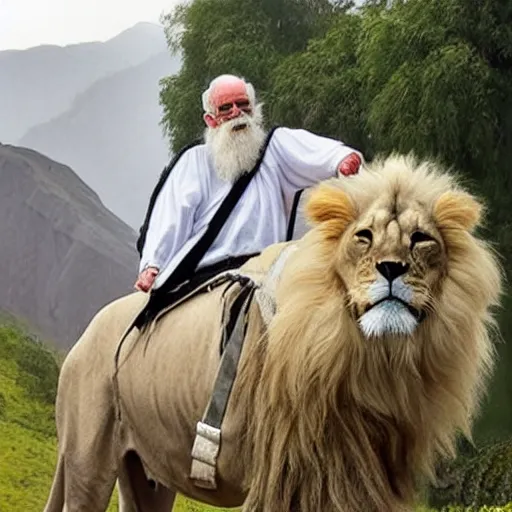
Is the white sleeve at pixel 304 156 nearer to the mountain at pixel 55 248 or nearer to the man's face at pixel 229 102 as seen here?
the man's face at pixel 229 102

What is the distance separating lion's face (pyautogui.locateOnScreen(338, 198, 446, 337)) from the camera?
1.80 metres

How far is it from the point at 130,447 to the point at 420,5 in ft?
13.7

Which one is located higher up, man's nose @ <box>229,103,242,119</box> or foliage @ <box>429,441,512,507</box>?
man's nose @ <box>229,103,242,119</box>

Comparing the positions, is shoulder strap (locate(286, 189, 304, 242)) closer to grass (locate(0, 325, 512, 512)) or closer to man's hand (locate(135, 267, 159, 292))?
man's hand (locate(135, 267, 159, 292))

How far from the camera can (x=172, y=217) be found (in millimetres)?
2418

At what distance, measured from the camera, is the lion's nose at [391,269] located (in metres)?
1.80

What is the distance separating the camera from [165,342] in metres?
2.30

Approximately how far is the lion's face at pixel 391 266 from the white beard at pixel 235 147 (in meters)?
0.59

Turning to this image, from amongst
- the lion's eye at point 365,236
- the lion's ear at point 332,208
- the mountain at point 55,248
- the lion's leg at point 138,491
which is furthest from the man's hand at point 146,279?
the mountain at point 55,248

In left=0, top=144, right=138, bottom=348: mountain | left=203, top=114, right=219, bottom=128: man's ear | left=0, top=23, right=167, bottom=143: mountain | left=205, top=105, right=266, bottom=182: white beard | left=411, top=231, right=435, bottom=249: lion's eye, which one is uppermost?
left=0, top=23, right=167, bottom=143: mountain

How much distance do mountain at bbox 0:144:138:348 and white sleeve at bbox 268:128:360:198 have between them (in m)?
5.08

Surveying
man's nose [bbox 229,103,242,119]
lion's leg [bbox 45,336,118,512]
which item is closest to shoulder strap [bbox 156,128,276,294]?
→ man's nose [bbox 229,103,242,119]

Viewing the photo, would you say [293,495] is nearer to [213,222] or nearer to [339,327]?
[339,327]

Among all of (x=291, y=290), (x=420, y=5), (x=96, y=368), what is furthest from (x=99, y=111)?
(x=291, y=290)
